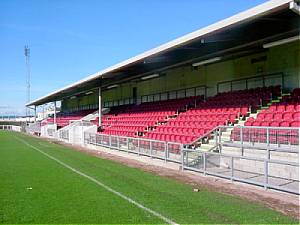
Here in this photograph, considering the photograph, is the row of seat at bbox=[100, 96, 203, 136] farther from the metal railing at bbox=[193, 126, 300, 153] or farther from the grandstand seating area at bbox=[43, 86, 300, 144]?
the metal railing at bbox=[193, 126, 300, 153]

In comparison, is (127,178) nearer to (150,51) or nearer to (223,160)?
(223,160)

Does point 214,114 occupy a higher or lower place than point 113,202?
higher

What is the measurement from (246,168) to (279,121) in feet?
7.87

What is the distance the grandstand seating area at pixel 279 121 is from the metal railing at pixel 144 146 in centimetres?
245

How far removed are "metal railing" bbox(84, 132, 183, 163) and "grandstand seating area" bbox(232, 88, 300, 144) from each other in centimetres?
245

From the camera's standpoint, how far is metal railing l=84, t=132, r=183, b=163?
13.0m

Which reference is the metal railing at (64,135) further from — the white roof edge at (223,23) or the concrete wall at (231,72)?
the white roof edge at (223,23)

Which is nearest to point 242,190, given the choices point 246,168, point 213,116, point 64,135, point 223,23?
point 246,168

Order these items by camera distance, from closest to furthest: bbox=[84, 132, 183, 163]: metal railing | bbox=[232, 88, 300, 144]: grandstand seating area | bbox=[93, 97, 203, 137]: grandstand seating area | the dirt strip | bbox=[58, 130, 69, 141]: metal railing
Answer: the dirt strip
bbox=[232, 88, 300, 144]: grandstand seating area
bbox=[84, 132, 183, 163]: metal railing
bbox=[93, 97, 203, 137]: grandstand seating area
bbox=[58, 130, 69, 141]: metal railing

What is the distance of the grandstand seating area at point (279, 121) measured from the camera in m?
9.45

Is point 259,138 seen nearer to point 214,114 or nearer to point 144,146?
point 214,114

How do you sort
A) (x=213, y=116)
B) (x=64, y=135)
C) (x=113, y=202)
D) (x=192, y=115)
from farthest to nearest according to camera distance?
1. (x=64, y=135)
2. (x=192, y=115)
3. (x=213, y=116)
4. (x=113, y=202)

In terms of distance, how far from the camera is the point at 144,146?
51.1 ft

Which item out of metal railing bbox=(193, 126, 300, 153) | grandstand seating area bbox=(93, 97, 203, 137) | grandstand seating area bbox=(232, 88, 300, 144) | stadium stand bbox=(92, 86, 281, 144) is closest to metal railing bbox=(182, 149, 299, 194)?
metal railing bbox=(193, 126, 300, 153)
